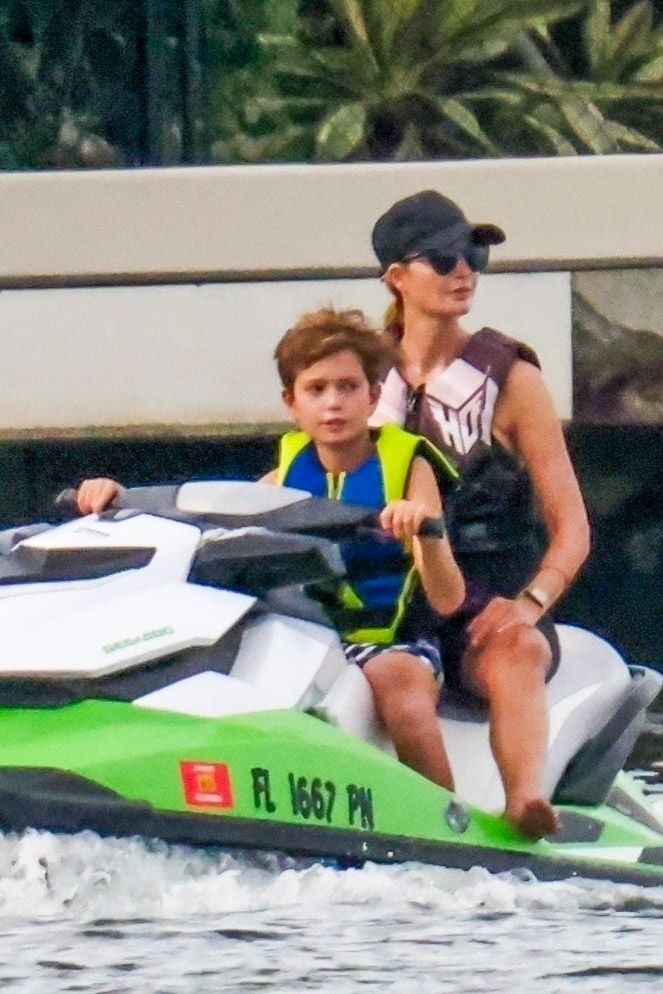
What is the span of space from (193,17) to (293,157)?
3.83 m

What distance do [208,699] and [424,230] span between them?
128 cm

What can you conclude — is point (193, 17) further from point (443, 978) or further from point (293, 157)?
point (443, 978)

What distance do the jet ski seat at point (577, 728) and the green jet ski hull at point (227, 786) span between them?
26 cm

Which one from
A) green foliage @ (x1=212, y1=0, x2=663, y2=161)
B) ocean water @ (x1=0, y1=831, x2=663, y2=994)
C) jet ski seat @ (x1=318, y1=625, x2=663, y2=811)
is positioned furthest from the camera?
green foliage @ (x1=212, y1=0, x2=663, y2=161)

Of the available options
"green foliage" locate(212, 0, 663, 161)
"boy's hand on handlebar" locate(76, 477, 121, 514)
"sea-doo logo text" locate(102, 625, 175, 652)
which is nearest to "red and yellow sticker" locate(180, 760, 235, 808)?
"sea-doo logo text" locate(102, 625, 175, 652)

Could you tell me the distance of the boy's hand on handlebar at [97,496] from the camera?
5055 millimetres

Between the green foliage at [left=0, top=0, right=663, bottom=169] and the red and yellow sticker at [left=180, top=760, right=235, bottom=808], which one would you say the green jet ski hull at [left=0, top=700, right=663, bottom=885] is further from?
the green foliage at [left=0, top=0, right=663, bottom=169]

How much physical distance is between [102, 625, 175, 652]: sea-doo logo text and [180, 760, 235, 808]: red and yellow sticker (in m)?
0.21

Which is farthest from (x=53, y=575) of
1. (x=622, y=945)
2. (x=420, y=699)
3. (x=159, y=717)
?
(x=622, y=945)

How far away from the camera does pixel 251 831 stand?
460cm

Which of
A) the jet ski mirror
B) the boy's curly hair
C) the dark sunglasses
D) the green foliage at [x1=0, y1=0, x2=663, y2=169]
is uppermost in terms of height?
the green foliage at [x1=0, y1=0, x2=663, y2=169]

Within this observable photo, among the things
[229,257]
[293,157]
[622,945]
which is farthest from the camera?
[293,157]

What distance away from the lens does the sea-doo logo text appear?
4520 millimetres

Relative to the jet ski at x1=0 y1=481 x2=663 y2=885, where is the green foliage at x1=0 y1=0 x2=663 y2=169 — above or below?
above
